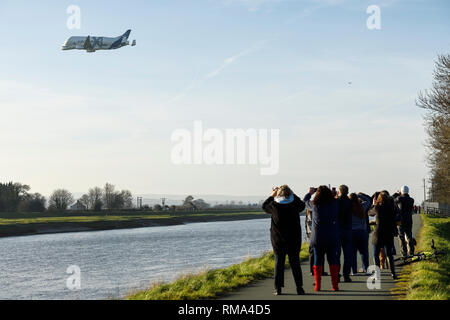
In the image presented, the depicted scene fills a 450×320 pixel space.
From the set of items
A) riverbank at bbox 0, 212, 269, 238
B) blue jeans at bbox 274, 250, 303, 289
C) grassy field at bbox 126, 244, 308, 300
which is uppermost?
blue jeans at bbox 274, 250, 303, 289

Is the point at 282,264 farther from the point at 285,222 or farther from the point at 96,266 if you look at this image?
the point at 96,266

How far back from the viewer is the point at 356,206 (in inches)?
493

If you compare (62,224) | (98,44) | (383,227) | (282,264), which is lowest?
(62,224)

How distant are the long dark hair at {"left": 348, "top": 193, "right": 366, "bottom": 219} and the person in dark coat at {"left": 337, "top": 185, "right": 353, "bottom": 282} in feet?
0.63

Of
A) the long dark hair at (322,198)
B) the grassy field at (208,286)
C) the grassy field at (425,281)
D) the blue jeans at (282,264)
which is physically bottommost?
the grassy field at (208,286)

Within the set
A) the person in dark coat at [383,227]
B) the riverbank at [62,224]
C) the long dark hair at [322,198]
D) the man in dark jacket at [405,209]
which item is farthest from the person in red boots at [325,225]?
the riverbank at [62,224]

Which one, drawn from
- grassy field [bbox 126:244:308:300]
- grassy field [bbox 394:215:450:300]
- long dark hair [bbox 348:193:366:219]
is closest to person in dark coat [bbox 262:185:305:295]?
grassy field [bbox 126:244:308:300]

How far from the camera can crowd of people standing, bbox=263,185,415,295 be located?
10.5 m

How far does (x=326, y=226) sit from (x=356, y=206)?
1.86 metres

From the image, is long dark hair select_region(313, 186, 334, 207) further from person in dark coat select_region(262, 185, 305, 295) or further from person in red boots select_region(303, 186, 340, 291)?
person in dark coat select_region(262, 185, 305, 295)

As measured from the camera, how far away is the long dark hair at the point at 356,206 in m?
12.5

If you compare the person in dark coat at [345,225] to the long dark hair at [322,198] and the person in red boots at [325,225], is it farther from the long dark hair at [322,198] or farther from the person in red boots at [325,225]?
the long dark hair at [322,198]

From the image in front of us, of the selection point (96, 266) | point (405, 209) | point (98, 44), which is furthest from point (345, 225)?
point (98, 44)

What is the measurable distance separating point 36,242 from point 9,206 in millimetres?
52934
